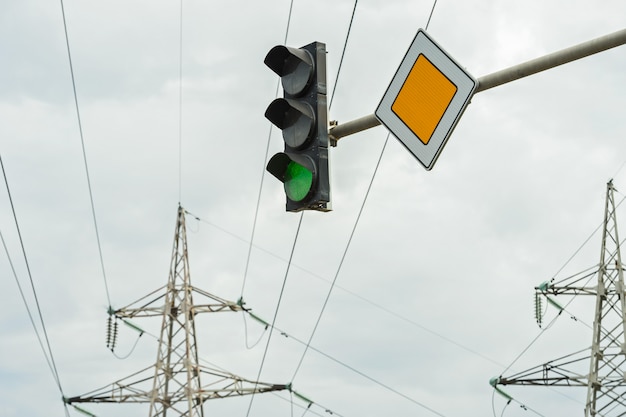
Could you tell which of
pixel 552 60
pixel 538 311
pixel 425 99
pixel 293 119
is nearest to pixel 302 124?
pixel 293 119

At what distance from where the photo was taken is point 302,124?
732 cm

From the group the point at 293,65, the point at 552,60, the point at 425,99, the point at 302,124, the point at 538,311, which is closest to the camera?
the point at 552,60

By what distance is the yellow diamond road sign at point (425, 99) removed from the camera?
6.48 meters

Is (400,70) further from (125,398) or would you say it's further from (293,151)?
(125,398)

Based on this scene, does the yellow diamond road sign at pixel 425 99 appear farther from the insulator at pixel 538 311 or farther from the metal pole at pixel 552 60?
the insulator at pixel 538 311

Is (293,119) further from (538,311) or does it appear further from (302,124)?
(538,311)

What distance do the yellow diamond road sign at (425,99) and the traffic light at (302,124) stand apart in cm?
62

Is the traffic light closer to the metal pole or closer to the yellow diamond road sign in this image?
the yellow diamond road sign

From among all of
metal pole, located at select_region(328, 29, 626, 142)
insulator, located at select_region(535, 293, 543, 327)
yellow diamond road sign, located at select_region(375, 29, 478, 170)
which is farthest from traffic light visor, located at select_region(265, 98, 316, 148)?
insulator, located at select_region(535, 293, 543, 327)

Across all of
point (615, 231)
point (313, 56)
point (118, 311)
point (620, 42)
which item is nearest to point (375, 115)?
point (313, 56)

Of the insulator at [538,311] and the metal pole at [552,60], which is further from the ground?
the insulator at [538,311]

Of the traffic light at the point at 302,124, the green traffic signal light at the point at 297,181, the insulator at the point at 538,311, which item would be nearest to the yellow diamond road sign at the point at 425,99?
the traffic light at the point at 302,124

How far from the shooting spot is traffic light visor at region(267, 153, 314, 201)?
722 cm

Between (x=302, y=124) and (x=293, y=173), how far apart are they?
342 millimetres
